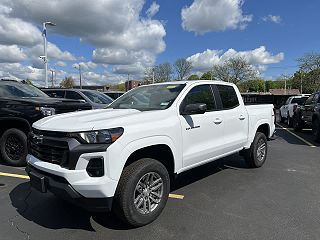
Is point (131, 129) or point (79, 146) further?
point (131, 129)

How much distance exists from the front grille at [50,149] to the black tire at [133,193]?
697 millimetres

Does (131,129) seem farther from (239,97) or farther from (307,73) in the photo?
(307,73)

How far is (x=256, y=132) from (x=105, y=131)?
13.8 ft

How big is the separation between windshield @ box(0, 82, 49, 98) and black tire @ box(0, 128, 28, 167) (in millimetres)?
1076

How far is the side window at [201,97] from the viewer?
15.9ft

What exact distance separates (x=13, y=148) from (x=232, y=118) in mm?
4570

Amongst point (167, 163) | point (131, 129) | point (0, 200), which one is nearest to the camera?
point (131, 129)

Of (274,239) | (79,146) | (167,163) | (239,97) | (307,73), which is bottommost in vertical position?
(274,239)

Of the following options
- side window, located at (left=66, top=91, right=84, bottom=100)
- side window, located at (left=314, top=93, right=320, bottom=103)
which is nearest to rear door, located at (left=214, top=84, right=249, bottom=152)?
side window, located at (left=314, top=93, right=320, bottom=103)

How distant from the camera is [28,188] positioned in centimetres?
538

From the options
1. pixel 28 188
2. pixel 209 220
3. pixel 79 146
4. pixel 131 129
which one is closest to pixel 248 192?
pixel 209 220

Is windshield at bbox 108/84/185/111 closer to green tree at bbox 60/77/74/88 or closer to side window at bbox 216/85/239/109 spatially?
side window at bbox 216/85/239/109

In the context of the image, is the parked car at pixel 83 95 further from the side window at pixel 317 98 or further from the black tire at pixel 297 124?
the black tire at pixel 297 124

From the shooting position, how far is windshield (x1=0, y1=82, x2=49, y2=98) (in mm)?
7258
